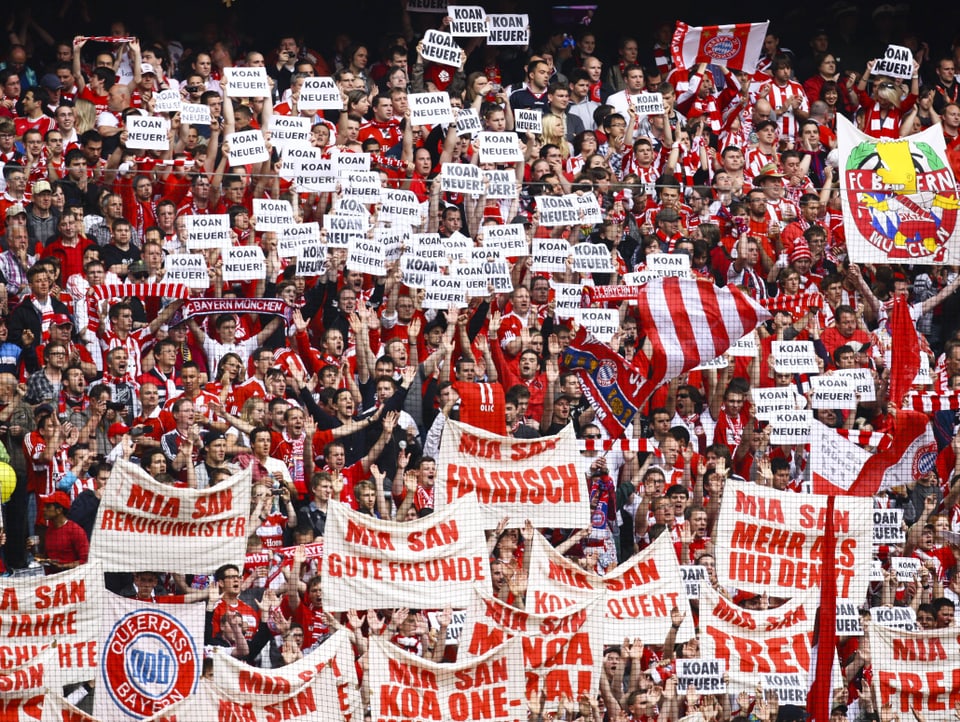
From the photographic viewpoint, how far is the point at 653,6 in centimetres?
1466

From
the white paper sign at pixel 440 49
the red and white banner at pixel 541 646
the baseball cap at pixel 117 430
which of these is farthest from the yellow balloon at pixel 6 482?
the white paper sign at pixel 440 49

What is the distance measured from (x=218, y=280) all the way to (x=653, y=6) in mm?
4907

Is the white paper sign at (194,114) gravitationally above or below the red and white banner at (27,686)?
above

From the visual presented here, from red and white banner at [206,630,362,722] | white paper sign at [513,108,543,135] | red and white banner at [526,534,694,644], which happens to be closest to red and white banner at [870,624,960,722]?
red and white banner at [526,534,694,644]

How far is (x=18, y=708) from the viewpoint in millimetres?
10320

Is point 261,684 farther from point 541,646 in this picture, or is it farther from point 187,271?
point 187,271

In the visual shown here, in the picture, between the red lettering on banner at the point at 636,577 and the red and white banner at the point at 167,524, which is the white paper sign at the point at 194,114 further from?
the red lettering on banner at the point at 636,577

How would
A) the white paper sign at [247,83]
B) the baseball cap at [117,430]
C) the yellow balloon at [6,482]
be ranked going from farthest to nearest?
the white paper sign at [247,83] < the baseball cap at [117,430] < the yellow balloon at [6,482]

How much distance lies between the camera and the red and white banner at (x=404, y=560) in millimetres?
10641

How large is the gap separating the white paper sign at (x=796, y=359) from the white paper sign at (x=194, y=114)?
396 cm

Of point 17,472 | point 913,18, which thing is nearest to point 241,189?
point 17,472


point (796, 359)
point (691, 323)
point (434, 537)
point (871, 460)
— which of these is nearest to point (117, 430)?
point (434, 537)

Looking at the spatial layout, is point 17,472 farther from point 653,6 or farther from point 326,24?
point 653,6

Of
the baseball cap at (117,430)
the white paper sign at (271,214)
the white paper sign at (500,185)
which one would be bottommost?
the baseball cap at (117,430)
